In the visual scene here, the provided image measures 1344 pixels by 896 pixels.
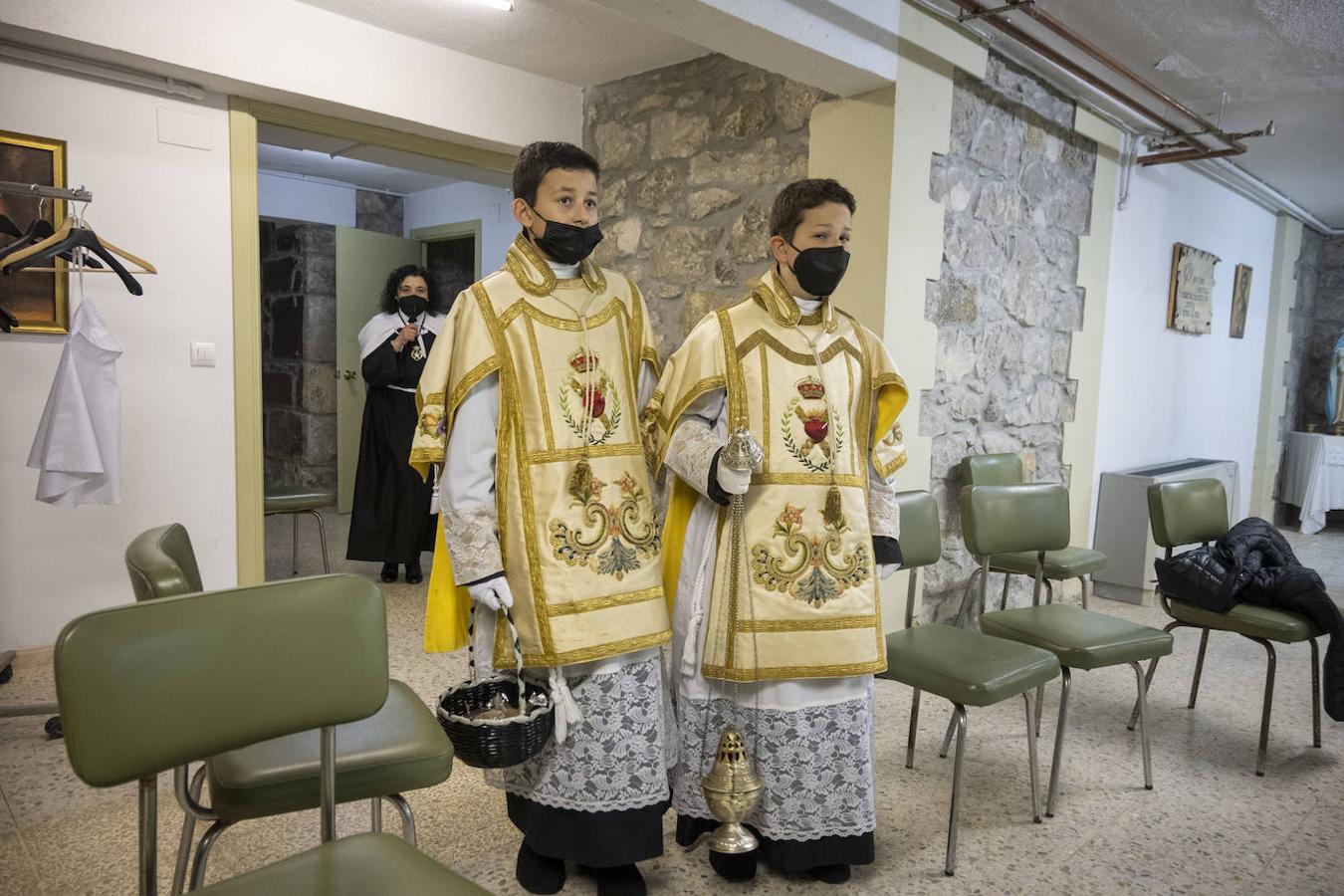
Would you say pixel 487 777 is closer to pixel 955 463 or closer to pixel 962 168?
pixel 955 463

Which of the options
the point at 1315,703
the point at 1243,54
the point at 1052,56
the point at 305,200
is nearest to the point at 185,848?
the point at 1315,703

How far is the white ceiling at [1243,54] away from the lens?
314 cm

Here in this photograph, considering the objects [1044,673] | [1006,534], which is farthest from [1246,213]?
[1044,673]

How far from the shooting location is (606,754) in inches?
67.3

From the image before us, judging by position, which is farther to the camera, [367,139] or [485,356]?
[367,139]

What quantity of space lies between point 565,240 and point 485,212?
15.3 ft

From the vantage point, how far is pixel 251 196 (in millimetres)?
3320

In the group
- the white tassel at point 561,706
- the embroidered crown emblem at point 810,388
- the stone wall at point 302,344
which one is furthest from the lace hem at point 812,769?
the stone wall at point 302,344

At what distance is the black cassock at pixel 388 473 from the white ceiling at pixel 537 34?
1251 millimetres

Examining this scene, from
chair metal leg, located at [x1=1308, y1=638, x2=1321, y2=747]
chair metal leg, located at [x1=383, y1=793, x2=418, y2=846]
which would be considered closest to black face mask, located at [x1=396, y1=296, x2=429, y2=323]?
chair metal leg, located at [x1=383, y1=793, x2=418, y2=846]

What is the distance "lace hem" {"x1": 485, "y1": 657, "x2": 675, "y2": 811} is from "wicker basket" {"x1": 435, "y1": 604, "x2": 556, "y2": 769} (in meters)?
0.10

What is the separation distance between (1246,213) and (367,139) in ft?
18.0

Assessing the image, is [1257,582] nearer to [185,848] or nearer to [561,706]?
[561,706]

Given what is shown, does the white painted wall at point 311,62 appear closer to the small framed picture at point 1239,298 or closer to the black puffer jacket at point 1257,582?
the black puffer jacket at point 1257,582
